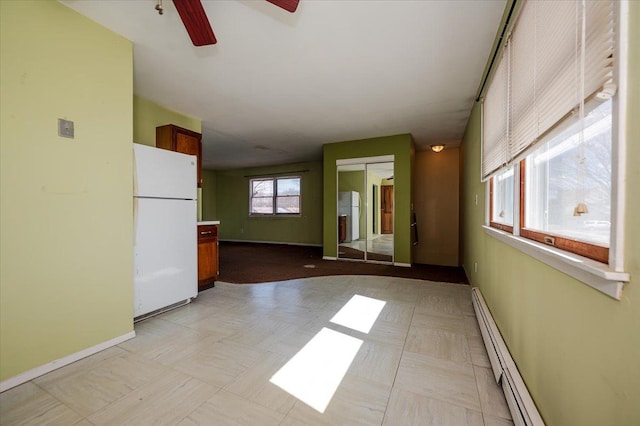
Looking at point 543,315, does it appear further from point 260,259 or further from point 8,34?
point 260,259

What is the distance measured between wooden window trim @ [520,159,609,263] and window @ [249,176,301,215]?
6.62 metres

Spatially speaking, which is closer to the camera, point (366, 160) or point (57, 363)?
point (57, 363)

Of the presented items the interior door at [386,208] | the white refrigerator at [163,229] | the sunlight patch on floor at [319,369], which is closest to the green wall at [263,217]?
the interior door at [386,208]

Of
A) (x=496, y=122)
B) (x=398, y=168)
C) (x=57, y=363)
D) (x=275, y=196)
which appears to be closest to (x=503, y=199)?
(x=496, y=122)

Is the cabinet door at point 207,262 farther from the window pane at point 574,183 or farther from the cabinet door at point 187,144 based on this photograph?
the window pane at point 574,183

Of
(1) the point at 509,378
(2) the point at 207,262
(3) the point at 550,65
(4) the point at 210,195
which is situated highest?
(3) the point at 550,65

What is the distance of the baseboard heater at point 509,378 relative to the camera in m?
1.17

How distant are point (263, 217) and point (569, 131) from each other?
811cm

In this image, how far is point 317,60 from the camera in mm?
2443

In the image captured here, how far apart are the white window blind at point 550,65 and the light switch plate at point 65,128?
9.26 feet

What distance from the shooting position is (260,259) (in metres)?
5.78

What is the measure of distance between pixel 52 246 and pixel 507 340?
10.4 ft

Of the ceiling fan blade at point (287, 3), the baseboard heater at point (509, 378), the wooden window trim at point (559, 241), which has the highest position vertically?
the ceiling fan blade at point (287, 3)

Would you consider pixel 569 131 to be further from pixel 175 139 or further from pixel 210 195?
pixel 210 195
